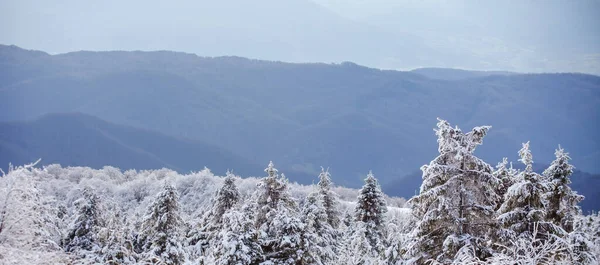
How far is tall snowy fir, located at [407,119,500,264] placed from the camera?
1516cm

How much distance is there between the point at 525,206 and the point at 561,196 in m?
2.74

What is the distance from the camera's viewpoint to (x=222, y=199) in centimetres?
3153

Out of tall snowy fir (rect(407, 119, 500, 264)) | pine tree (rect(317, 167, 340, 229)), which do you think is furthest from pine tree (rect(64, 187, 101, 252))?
tall snowy fir (rect(407, 119, 500, 264))

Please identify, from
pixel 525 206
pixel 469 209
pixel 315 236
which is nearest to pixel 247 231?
pixel 315 236

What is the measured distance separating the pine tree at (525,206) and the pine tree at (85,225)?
1895cm

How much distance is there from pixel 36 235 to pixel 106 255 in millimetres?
11257

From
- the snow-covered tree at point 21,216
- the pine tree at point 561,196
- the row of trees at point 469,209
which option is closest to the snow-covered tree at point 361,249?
Result: the pine tree at point 561,196

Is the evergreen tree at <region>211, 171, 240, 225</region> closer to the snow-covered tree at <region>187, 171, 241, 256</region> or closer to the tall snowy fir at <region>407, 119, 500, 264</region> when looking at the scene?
the snow-covered tree at <region>187, 171, 241, 256</region>

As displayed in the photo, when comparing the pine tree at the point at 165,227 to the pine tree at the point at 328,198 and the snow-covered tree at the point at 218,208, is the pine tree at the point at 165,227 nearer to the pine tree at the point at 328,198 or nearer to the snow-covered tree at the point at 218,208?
the snow-covered tree at the point at 218,208

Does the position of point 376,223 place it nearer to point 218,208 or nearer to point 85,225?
point 218,208

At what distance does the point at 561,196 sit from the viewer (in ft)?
59.4

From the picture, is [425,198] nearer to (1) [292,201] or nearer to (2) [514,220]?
(2) [514,220]

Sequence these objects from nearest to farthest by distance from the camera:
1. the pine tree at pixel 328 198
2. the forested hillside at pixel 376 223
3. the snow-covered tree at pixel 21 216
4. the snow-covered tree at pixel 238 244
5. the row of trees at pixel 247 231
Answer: the snow-covered tree at pixel 21 216
the forested hillside at pixel 376 223
the snow-covered tree at pixel 238 244
the row of trees at pixel 247 231
the pine tree at pixel 328 198

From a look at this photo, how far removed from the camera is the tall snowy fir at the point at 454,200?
49.8ft
